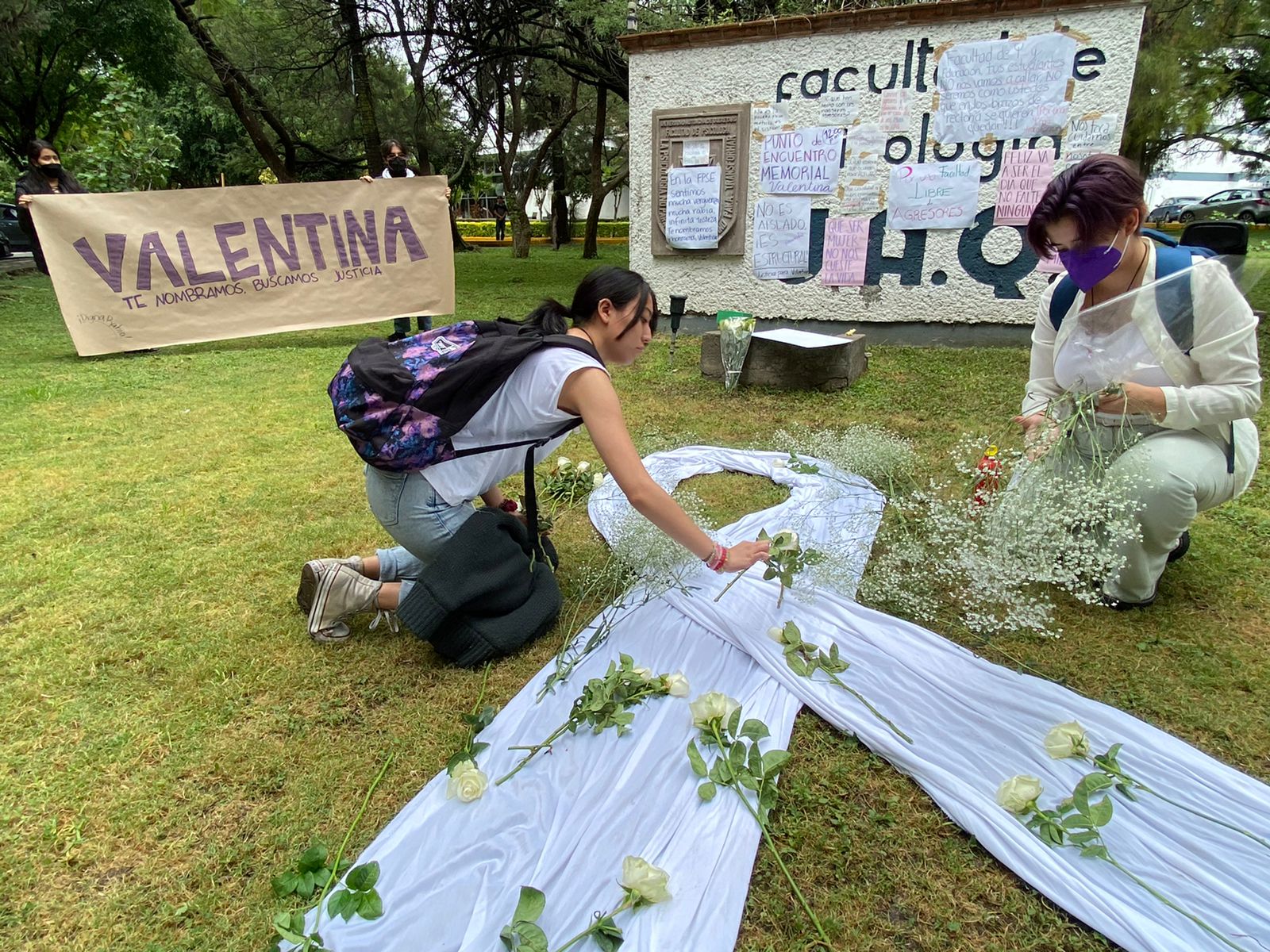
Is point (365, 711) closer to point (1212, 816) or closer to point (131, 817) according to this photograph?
point (131, 817)

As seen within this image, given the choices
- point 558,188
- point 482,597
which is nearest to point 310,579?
point 482,597

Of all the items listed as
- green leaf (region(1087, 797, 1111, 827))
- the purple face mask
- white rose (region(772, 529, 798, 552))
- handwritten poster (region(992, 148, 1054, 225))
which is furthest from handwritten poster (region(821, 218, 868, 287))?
green leaf (region(1087, 797, 1111, 827))

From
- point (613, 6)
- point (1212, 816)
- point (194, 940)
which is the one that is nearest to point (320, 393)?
point (194, 940)

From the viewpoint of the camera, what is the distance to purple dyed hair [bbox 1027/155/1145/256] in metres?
1.95

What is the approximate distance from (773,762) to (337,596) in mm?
1510

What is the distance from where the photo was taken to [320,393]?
5402 mm

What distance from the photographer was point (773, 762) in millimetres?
1694

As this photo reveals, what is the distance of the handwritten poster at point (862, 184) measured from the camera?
5855 millimetres

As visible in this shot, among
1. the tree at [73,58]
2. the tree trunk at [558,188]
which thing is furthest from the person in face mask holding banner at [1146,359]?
the tree trunk at [558,188]

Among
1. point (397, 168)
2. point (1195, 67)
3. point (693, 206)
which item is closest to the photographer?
point (693, 206)

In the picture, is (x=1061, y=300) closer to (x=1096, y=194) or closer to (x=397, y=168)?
(x=1096, y=194)

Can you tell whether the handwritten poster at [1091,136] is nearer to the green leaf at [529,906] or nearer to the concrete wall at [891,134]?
the concrete wall at [891,134]

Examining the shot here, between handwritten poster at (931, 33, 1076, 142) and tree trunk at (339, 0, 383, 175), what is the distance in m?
8.06

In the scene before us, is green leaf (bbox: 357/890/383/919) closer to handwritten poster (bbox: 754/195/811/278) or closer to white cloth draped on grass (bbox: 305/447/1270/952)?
white cloth draped on grass (bbox: 305/447/1270/952)
